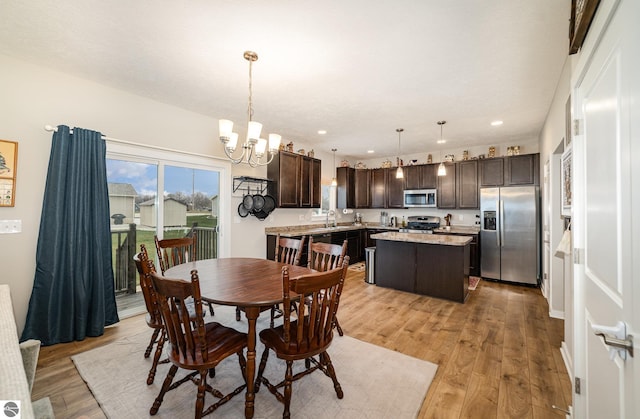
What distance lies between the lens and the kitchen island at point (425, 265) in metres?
3.75

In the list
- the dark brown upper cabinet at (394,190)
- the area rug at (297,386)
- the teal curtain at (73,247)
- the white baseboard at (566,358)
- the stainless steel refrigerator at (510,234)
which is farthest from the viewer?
the dark brown upper cabinet at (394,190)

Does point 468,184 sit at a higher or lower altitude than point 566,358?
higher

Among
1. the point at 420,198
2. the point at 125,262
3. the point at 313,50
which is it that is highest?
the point at 313,50

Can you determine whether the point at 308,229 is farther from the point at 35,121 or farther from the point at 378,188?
the point at 35,121

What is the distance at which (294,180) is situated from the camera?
496cm

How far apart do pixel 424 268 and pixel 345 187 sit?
3153 millimetres

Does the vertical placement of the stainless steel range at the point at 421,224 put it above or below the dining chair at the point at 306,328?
above

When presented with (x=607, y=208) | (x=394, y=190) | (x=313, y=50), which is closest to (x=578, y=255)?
(x=607, y=208)

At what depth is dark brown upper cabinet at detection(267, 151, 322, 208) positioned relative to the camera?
15.4ft

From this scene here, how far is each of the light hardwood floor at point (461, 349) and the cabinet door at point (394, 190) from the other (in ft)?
9.35

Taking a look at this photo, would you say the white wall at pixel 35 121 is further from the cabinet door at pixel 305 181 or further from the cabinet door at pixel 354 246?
the cabinet door at pixel 354 246

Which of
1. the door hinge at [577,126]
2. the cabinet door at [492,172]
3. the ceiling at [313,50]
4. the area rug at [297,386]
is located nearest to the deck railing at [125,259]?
the area rug at [297,386]

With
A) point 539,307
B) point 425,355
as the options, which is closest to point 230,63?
point 425,355

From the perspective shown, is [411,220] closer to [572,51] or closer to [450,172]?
[450,172]
